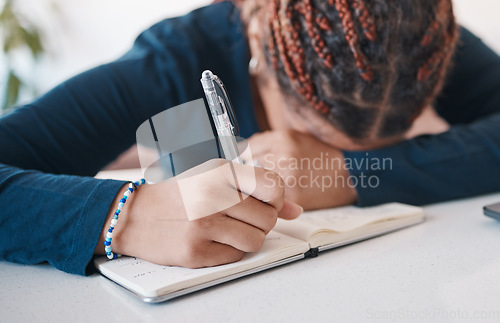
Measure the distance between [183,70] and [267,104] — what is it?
0.18 metres

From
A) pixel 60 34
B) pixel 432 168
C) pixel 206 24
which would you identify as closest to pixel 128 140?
pixel 206 24

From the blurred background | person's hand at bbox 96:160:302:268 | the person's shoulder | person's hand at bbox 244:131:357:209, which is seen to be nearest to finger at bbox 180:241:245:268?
person's hand at bbox 96:160:302:268

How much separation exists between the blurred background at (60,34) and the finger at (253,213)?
1795 millimetres

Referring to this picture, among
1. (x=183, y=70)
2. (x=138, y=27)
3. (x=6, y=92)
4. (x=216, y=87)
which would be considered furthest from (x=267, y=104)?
(x=6, y=92)

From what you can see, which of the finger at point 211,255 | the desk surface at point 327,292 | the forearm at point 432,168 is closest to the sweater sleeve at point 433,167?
the forearm at point 432,168

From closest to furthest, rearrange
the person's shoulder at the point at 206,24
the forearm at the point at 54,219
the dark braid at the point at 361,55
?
the forearm at the point at 54,219
the dark braid at the point at 361,55
the person's shoulder at the point at 206,24

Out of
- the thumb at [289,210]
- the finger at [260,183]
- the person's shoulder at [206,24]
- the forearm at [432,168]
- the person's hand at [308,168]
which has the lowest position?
the forearm at [432,168]

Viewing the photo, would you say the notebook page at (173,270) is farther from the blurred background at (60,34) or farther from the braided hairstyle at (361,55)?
the blurred background at (60,34)

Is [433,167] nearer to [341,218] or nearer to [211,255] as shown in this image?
[341,218]

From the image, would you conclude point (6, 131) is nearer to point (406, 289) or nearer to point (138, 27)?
point (406, 289)

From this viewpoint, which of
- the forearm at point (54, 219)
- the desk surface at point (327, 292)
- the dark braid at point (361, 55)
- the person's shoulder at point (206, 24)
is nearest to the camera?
the desk surface at point (327, 292)

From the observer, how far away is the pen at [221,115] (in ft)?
1.33

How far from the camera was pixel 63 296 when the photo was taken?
1.28 ft

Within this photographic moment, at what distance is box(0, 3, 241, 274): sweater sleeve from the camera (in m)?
0.45
